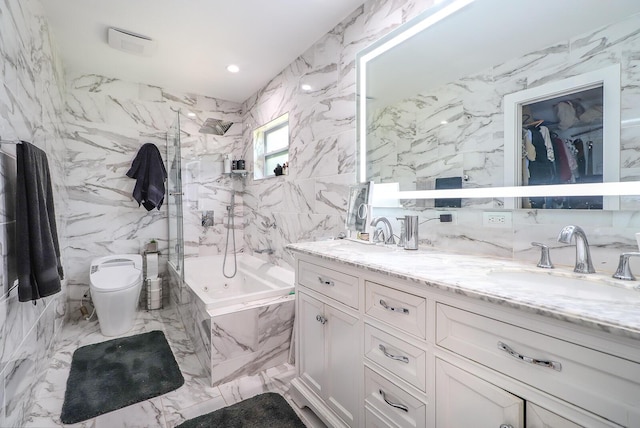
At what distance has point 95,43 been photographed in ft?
8.14

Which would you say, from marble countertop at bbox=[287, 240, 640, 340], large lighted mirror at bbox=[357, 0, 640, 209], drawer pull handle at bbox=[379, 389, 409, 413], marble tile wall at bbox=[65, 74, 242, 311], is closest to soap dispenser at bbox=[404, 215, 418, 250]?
marble countertop at bbox=[287, 240, 640, 340]

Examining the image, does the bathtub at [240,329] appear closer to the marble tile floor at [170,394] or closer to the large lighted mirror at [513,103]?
the marble tile floor at [170,394]

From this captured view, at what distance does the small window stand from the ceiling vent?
122cm

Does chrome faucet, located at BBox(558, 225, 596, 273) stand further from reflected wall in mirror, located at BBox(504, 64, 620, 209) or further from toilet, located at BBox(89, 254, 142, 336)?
toilet, located at BBox(89, 254, 142, 336)

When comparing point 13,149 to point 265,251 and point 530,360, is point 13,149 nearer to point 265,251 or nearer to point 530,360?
point 265,251

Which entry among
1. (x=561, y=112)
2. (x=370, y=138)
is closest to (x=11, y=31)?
(x=370, y=138)

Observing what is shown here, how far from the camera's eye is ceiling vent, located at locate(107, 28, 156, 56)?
2.30 meters

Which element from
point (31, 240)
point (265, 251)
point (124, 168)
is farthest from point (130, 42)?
point (265, 251)

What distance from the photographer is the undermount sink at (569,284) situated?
894 millimetres

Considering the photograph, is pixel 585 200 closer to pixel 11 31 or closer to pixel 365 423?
pixel 365 423

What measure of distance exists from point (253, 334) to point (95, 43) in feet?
8.96

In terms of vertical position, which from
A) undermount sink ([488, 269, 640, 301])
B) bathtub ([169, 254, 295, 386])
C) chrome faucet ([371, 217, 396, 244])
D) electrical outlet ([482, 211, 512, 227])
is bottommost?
bathtub ([169, 254, 295, 386])

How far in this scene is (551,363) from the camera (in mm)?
722

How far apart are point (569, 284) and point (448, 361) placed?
538mm
